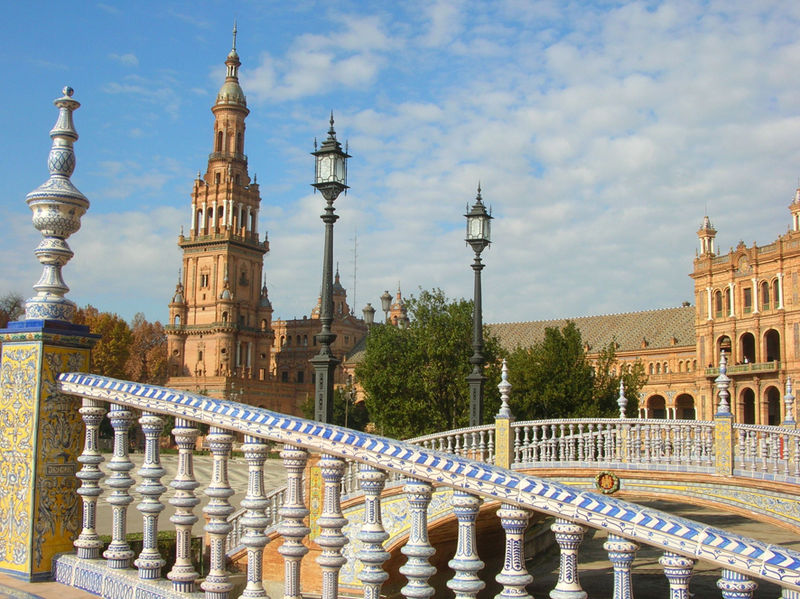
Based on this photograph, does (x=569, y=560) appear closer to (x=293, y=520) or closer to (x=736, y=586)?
(x=736, y=586)

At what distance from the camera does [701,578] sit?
56.6ft

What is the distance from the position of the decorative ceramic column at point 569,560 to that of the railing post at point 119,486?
2.52m

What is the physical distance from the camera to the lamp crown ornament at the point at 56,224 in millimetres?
→ 4918

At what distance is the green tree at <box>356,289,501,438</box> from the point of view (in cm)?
2941

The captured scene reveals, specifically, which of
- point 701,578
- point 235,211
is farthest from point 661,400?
point 701,578

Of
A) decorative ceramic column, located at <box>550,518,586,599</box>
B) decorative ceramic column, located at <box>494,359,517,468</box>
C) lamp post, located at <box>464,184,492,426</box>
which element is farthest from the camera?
lamp post, located at <box>464,184,492,426</box>

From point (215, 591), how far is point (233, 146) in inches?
3578

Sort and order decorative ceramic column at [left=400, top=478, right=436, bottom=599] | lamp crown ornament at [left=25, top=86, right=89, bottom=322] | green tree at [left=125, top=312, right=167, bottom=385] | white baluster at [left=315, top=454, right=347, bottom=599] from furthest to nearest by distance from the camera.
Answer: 1. green tree at [left=125, top=312, right=167, bottom=385]
2. lamp crown ornament at [left=25, top=86, right=89, bottom=322]
3. white baluster at [left=315, top=454, right=347, bottom=599]
4. decorative ceramic column at [left=400, top=478, right=436, bottom=599]

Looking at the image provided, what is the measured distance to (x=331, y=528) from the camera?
330 cm

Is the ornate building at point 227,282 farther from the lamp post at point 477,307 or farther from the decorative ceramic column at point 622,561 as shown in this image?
the decorative ceramic column at point 622,561

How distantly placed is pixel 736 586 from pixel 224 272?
288 feet

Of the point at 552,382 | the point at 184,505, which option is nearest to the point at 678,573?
the point at 184,505

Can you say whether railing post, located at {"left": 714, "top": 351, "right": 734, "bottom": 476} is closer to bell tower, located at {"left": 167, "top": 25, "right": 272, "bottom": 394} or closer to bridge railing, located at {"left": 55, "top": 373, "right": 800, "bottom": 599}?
bridge railing, located at {"left": 55, "top": 373, "right": 800, "bottom": 599}

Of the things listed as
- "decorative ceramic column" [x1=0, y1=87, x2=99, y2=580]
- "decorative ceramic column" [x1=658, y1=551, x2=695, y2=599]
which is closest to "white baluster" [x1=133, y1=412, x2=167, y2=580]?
"decorative ceramic column" [x1=0, y1=87, x2=99, y2=580]
